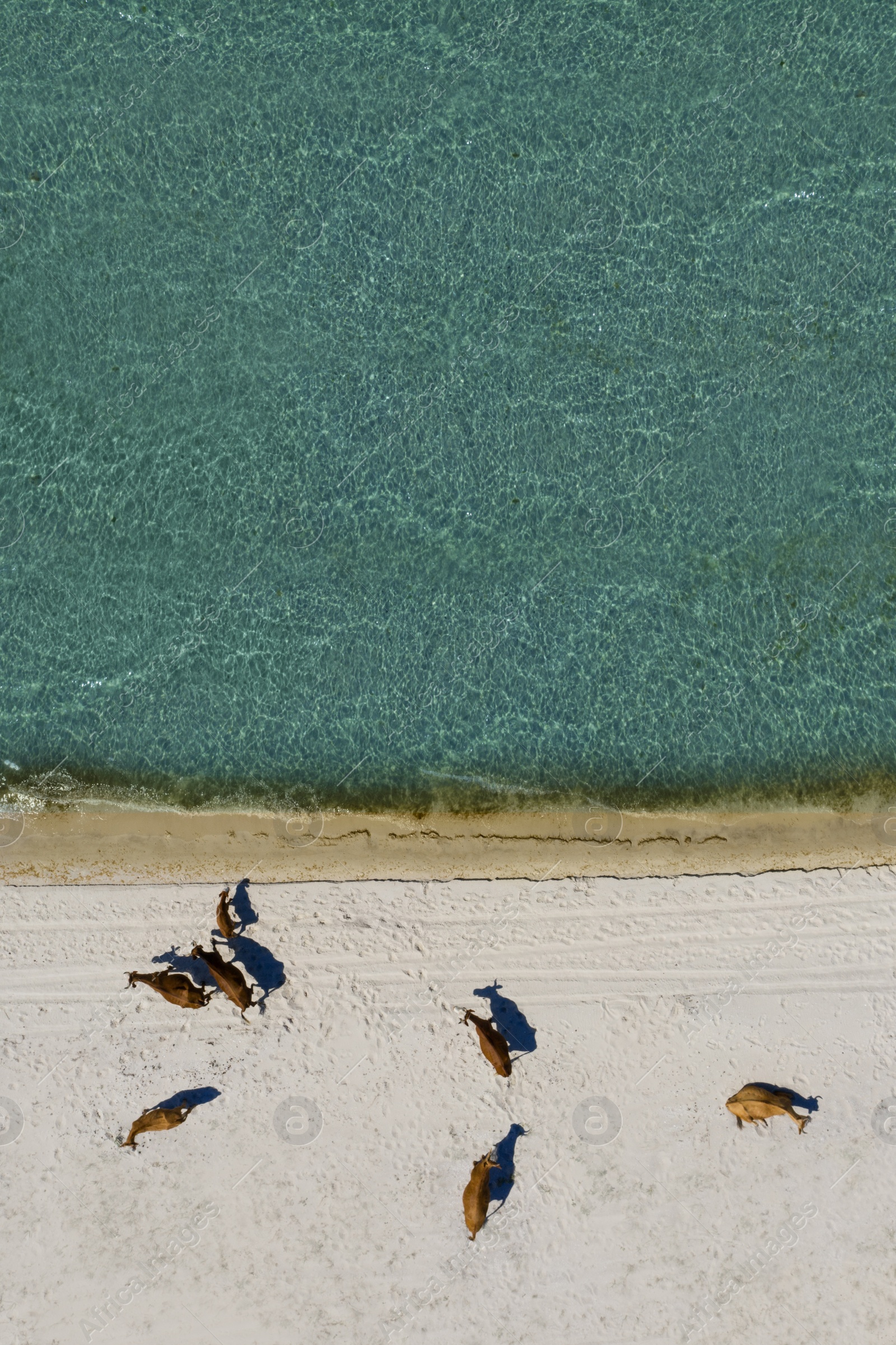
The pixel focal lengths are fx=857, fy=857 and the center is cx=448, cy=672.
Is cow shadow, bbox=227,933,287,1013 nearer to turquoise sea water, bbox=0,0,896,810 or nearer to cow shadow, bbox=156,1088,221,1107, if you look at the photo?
cow shadow, bbox=156,1088,221,1107

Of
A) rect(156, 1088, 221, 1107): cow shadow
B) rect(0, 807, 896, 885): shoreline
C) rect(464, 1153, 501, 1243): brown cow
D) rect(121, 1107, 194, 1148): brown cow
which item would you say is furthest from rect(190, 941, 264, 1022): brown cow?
rect(464, 1153, 501, 1243): brown cow

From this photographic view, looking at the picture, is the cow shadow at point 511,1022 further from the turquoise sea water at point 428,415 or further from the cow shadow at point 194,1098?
the cow shadow at point 194,1098

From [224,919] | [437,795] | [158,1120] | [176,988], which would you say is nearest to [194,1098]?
[158,1120]

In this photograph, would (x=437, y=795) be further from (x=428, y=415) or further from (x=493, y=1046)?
(x=428, y=415)

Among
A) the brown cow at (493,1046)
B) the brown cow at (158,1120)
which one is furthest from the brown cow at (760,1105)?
the brown cow at (158,1120)

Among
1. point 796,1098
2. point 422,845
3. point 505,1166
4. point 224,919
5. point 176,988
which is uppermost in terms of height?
point 422,845

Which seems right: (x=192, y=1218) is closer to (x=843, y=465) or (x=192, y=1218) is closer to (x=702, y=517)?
(x=702, y=517)
